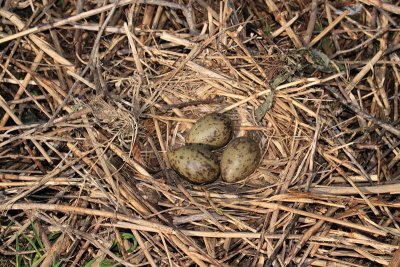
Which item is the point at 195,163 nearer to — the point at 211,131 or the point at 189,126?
the point at 211,131

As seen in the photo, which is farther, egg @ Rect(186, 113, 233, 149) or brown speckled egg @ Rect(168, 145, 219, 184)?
egg @ Rect(186, 113, 233, 149)

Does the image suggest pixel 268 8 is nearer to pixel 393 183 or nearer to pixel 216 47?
pixel 216 47

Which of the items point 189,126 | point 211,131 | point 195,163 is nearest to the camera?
point 195,163

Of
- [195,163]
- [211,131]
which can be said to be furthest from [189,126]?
[195,163]

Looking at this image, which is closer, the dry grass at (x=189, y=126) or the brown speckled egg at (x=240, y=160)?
the dry grass at (x=189, y=126)

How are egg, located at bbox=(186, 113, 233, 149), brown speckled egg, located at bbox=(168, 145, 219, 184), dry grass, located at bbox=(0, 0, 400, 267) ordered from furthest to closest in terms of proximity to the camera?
egg, located at bbox=(186, 113, 233, 149) < brown speckled egg, located at bbox=(168, 145, 219, 184) < dry grass, located at bbox=(0, 0, 400, 267)
